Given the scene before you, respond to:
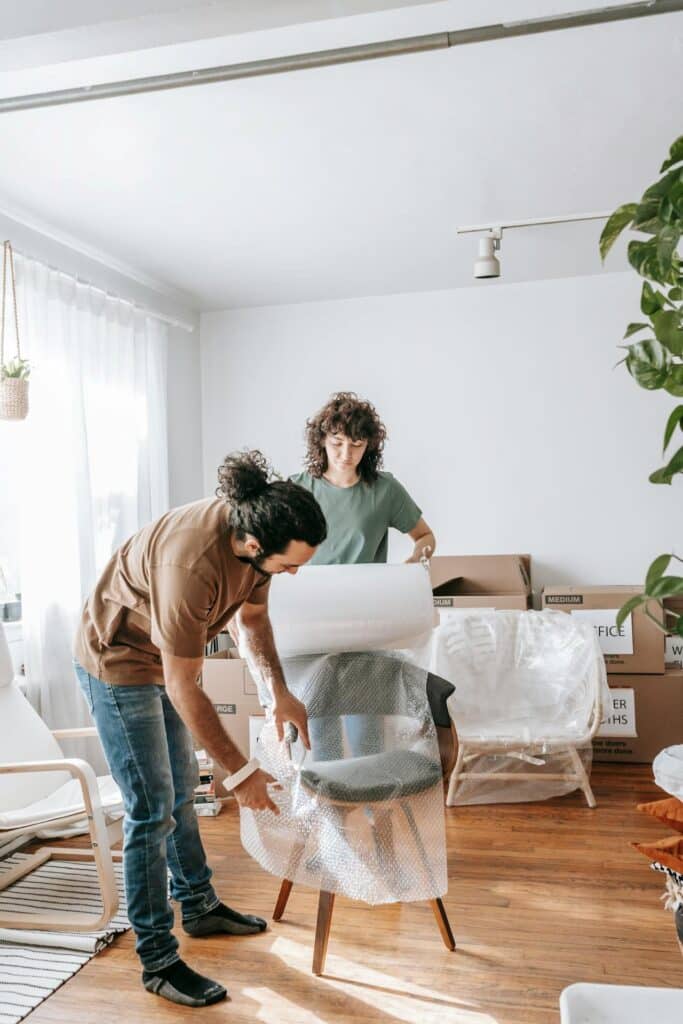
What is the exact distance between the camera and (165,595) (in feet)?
6.53

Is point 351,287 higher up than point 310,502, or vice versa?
point 351,287

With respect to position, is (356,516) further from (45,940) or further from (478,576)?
(478,576)

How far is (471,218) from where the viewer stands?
12.4 ft

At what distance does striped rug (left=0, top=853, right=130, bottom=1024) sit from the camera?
7.48ft

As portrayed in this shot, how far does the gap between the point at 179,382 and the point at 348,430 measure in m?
2.39

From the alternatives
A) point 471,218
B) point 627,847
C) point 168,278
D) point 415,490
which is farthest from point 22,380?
point 627,847

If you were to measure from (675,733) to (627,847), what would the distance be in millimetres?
1082

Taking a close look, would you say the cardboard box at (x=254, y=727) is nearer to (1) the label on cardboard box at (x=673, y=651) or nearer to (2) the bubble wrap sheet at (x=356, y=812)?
(2) the bubble wrap sheet at (x=356, y=812)

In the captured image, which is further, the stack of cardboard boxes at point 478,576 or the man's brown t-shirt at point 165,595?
the stack of cardboard boxes at point 478,576

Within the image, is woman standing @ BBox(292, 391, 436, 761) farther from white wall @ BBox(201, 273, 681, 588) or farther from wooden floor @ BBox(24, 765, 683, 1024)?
white wall @ BBox(201, 273, 681, 588)

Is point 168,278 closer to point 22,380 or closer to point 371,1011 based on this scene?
point 22,380

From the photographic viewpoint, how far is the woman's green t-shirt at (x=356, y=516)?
2.97m

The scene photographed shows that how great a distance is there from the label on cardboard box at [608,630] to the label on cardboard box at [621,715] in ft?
0.61

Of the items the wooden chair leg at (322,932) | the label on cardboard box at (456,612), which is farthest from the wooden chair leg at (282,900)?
the label on cardboard box at (456,612)
